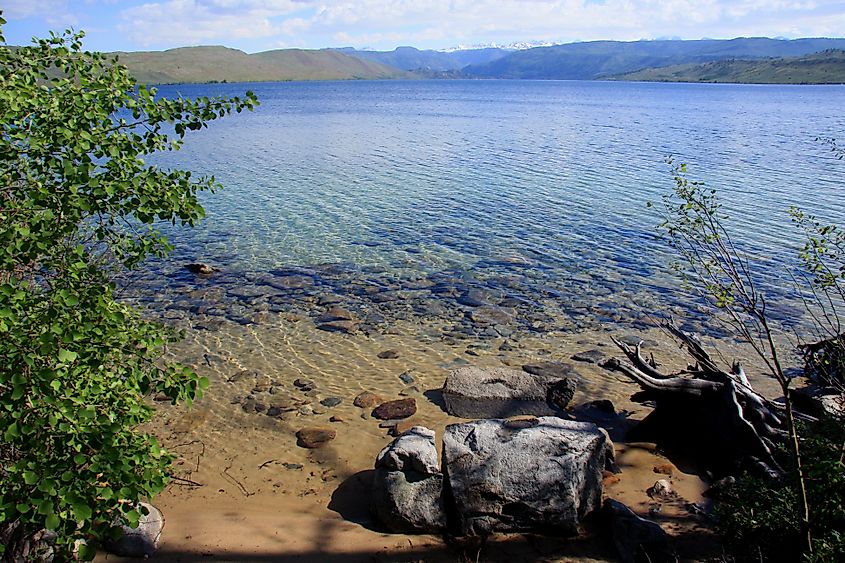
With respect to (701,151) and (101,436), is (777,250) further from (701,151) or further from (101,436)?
(701,151)

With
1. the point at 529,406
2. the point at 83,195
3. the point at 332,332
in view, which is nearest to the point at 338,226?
the point at 332,332

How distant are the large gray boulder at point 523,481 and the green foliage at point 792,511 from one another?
1.62 metres

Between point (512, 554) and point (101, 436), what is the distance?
16.8ft

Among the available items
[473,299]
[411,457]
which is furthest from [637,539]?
[473,299]

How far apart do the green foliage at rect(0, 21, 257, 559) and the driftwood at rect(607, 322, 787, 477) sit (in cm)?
786

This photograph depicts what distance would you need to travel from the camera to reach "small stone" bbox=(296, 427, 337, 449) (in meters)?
11.0

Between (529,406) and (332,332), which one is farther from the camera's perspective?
(332,332)

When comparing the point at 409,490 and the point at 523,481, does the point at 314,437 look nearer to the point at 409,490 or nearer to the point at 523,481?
the point at 409,490

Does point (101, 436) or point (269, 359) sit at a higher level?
point (101, 436)

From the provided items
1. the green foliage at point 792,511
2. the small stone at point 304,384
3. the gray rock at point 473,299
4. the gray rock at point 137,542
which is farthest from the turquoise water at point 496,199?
the gray rock at point 137,542

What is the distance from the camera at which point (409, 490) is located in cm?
819

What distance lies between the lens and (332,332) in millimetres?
16016

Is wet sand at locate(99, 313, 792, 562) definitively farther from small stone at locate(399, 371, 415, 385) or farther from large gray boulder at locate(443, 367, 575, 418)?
large gray boulder at locate(443, 367, 575, 418)

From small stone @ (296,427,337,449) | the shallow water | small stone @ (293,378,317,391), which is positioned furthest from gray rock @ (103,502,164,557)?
small stone @ (293,378,317,391)
